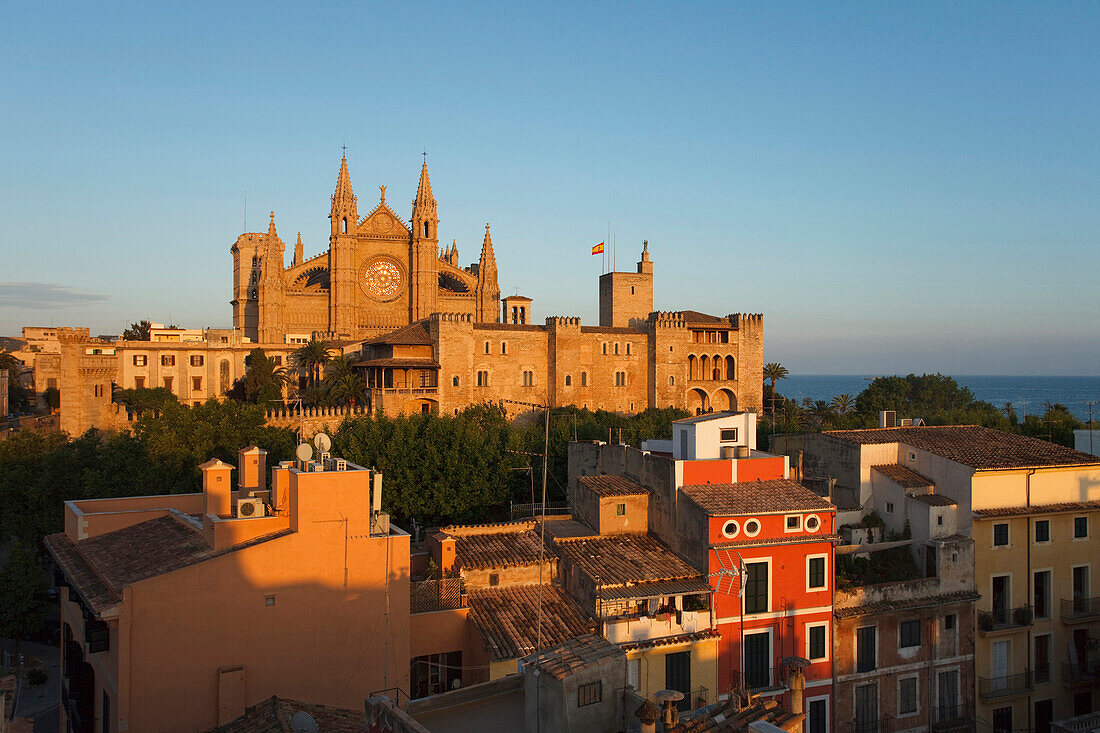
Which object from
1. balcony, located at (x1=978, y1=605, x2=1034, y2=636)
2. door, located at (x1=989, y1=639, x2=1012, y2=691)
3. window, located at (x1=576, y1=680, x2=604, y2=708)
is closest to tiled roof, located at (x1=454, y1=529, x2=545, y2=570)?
window, located at (x1=576, y1=680, x2=604, y2=708)

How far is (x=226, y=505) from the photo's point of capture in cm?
1667

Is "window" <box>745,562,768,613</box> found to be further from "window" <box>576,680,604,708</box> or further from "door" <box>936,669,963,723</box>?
"window" <box>576,680,604,708</box>

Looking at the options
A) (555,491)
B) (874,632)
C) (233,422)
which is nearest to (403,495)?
(555,491)

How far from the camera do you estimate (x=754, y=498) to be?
64.1 ft

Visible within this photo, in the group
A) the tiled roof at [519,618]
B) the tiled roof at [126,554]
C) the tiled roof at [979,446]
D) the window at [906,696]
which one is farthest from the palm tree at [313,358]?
the window at [906,696]

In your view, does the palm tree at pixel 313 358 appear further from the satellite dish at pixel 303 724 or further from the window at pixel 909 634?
the satellite dish at pixel 303 724

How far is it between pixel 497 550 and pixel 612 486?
3890mm

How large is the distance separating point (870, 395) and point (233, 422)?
191ft

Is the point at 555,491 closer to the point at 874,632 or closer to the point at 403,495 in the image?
the point at 403,495

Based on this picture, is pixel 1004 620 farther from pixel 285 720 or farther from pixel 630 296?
pixel 630 296

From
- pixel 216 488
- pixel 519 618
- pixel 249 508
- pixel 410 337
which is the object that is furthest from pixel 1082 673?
pixel 410 337

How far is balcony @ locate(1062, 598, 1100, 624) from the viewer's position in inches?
864

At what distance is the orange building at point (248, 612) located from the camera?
1261cm

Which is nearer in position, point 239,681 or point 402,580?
point 239,681
